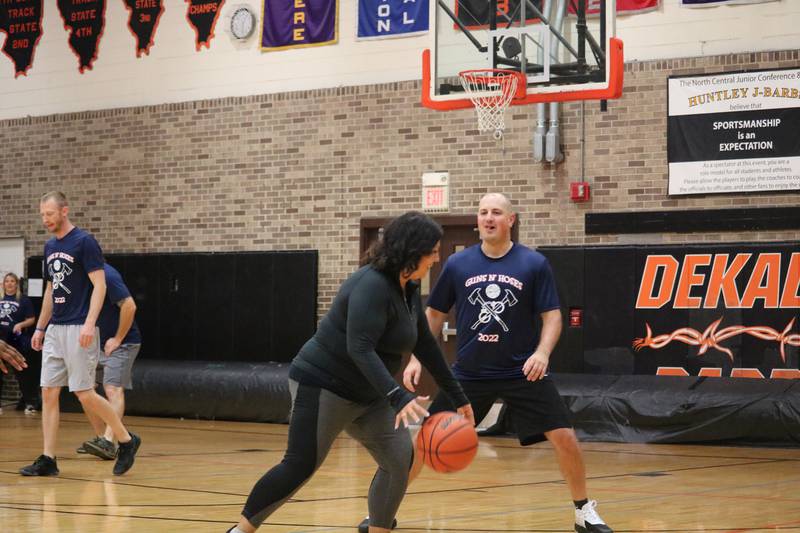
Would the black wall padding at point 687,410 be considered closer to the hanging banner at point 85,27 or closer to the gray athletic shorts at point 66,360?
the gray athletic shorts at point 66,360

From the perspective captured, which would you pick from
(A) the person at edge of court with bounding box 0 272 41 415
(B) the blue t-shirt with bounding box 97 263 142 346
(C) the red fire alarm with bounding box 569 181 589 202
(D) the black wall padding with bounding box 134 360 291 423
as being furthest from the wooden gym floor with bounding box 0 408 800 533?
(A) the person at edge of court with bounding box 0 272 41 415

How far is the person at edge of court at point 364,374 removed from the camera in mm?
4918

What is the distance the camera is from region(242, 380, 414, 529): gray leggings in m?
5.01

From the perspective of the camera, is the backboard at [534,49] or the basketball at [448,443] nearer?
the basketball at [448,443]

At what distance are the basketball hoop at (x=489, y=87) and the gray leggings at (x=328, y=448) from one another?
7126mm

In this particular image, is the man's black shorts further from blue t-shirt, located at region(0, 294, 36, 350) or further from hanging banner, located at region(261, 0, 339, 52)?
blue t-shirt, located at region(0, 294, 36, 350)

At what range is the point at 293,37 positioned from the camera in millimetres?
16016

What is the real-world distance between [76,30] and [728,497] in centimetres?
A: 1291

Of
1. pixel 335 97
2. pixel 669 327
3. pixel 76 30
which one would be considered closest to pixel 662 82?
pixel 669 327

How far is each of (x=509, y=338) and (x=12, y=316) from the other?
39.8ft

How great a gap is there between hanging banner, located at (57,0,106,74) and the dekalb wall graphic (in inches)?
323

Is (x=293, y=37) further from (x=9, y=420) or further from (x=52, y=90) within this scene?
(x=9, y=420)

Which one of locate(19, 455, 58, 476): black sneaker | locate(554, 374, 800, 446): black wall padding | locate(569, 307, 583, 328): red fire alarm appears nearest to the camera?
locate(19, 455, 58, 476): black sneaker

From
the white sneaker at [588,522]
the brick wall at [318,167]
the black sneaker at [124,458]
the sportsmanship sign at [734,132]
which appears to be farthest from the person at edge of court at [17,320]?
the white sneaker at [588,522]
